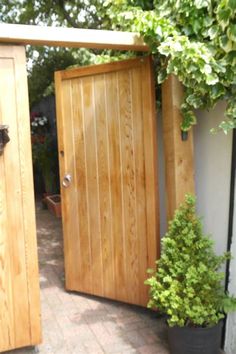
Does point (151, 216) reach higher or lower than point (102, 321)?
higher

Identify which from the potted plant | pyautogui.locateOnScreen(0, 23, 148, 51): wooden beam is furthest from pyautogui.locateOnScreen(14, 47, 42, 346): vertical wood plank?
the potted plant

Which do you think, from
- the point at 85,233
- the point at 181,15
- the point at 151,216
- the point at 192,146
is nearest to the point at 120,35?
the point at 181,15

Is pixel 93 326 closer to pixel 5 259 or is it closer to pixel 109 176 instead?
pixel 5 259

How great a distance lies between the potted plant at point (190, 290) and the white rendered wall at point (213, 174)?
0.82ft

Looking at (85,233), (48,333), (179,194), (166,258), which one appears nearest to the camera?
(166,258)

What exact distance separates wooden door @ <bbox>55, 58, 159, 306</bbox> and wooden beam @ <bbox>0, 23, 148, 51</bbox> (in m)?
0.29

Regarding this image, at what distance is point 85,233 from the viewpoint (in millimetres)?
3180

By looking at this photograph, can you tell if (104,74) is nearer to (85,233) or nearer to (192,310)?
(85,233)

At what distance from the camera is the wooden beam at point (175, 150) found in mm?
2475

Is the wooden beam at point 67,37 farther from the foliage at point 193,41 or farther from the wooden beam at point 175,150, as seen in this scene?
the wooden beam at point 175,150

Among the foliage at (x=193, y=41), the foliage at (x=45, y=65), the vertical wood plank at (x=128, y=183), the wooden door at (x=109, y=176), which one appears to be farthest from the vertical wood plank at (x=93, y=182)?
the foliage at (x=45, y=65)

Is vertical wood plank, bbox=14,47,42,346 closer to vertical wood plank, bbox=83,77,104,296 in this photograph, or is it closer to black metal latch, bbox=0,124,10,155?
black metal latch, bbox=0,124,10,155

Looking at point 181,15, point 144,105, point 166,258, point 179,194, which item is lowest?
point 166,258

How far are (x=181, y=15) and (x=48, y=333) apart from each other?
2.24 metres
